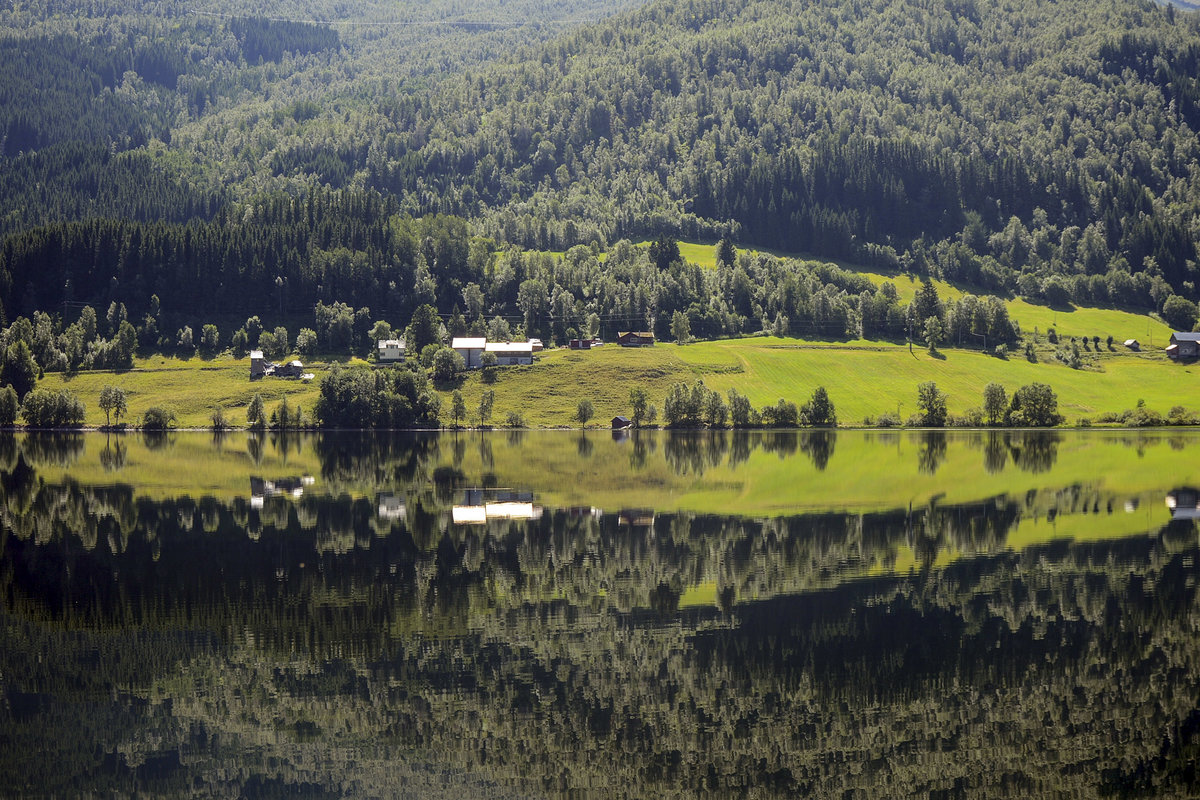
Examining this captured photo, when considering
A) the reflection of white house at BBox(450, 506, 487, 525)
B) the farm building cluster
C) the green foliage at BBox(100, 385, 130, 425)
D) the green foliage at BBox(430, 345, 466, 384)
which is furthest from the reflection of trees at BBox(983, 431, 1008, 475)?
the green foliage at BBox(100, 385, 130, 425)

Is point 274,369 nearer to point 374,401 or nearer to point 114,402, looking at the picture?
point 114,402

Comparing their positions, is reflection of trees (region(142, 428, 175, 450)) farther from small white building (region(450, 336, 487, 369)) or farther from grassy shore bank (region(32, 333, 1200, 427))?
small white building (region(450, 336, 487, 369))

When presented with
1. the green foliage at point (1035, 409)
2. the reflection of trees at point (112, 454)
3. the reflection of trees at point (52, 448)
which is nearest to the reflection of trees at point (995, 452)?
the green foliage at point (1035, 409)

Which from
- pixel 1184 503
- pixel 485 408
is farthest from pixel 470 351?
pixel 1184 503

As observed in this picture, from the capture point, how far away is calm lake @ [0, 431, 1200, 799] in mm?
34375

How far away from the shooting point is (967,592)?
170 feet

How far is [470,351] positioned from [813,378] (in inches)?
2138

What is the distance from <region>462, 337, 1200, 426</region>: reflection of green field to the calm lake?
83.3 meters

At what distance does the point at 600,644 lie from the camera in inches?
1736

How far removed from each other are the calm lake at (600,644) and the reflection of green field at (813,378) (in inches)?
3279

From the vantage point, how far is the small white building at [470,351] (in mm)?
181000

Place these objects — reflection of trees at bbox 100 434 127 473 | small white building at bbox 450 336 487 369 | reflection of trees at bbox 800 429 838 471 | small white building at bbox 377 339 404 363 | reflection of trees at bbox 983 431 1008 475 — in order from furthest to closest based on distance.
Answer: small white building at bbox 377 339 404 363
small white building at bbox 450 336 487 369
reflection of trees at bbox 800 429 838 471
reflection of trees at bbox 100 434 127 473
reflection of trees at bbox 983 431 1008 475

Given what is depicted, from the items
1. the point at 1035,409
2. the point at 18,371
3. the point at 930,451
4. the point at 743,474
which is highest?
the point at 18,371

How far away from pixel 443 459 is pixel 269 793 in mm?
79257
